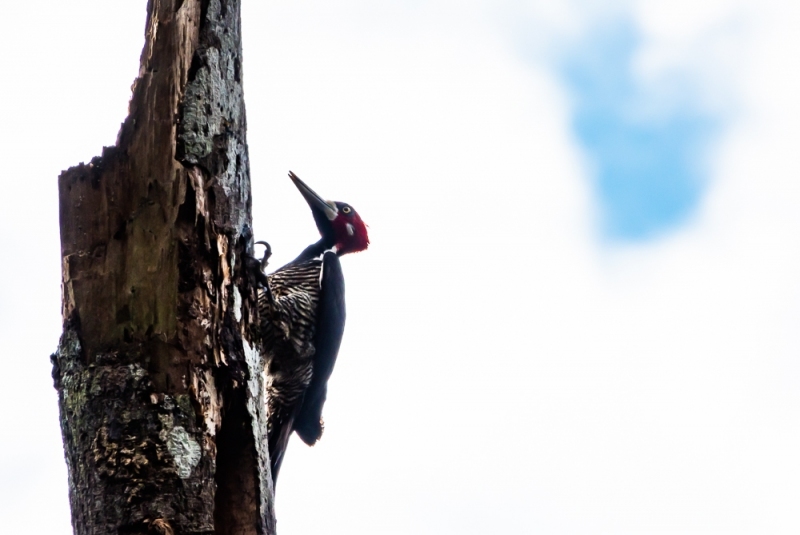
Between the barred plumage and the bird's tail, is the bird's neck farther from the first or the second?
the bird's tail

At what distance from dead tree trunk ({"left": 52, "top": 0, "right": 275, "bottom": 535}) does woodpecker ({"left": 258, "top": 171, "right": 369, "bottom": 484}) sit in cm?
160

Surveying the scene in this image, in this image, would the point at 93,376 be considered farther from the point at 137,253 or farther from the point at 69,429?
the point at 137,253

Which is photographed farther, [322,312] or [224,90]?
[322,312]

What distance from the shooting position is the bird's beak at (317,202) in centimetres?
605

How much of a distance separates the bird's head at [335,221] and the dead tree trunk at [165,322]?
2.89m

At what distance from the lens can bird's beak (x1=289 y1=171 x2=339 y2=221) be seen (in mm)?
6051

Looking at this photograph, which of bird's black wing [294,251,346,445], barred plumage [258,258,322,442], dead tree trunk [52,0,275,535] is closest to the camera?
dead tree trunk [52,0,275,535]

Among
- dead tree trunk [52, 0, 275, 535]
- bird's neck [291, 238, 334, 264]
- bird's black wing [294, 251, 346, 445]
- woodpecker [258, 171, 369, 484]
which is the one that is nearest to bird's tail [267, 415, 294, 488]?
woodpecker [258, 171, 369, 484]

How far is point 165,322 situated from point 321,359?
7.71ft

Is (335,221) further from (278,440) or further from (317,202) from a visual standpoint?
(278,440)

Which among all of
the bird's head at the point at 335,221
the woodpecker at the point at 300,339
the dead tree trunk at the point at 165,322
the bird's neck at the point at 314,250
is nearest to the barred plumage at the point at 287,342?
the woodpecker at the point at 300,339

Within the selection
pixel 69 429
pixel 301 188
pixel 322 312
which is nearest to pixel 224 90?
pixel 69 429

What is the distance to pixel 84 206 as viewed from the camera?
2.85 meters

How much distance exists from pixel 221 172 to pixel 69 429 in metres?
0.91
